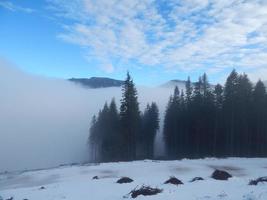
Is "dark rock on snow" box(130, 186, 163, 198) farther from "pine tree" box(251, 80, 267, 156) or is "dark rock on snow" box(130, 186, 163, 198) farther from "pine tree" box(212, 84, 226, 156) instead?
"pine tree" box(212, 84, 226, 156)

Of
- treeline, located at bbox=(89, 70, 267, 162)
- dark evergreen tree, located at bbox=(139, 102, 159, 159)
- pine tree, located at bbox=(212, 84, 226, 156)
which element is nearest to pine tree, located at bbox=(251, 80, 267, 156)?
treeline, located at bbox=(89, 70, 267, 162)

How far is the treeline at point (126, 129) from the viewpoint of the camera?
6300 centimetres

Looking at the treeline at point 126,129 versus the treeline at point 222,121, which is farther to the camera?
the treeline at point 222,121

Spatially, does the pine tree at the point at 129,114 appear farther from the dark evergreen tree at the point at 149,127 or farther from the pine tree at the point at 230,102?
the dark evergreen tree at the point at 149,127

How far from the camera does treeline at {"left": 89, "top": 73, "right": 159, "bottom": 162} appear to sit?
6300 centimetres

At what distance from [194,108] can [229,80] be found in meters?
11.0

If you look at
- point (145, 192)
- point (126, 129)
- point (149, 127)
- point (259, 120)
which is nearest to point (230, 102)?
point (259, 120)

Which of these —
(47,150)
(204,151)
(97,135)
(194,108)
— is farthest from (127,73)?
(47,150)

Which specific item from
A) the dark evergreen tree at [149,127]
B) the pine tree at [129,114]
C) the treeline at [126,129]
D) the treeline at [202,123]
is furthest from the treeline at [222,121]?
the pine tree at [129,114]

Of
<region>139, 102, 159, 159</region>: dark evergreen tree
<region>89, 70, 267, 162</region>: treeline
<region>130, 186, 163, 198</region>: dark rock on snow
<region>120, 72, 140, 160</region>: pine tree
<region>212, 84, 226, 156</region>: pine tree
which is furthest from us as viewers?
<region>139, 102, 159, 159</region>: dark evergreen tree

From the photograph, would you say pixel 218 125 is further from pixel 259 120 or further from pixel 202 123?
pixel 259 120

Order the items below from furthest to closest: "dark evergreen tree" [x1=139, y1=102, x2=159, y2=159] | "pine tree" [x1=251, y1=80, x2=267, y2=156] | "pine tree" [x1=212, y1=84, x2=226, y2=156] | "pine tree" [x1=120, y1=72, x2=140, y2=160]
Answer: "dark evergreen tree" [x1=139, y1=102, x2=159, y2=159] < "pine tree" [x1=212, y1=84, x2=226, y2=156] < "pine tree" [x1=251, y1=80, x2=267, y2=156] < "pine tree" [x1=120, y1=72, x2=140, y2=160]

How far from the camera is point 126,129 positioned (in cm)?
6238

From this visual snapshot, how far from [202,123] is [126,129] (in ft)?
52.5
